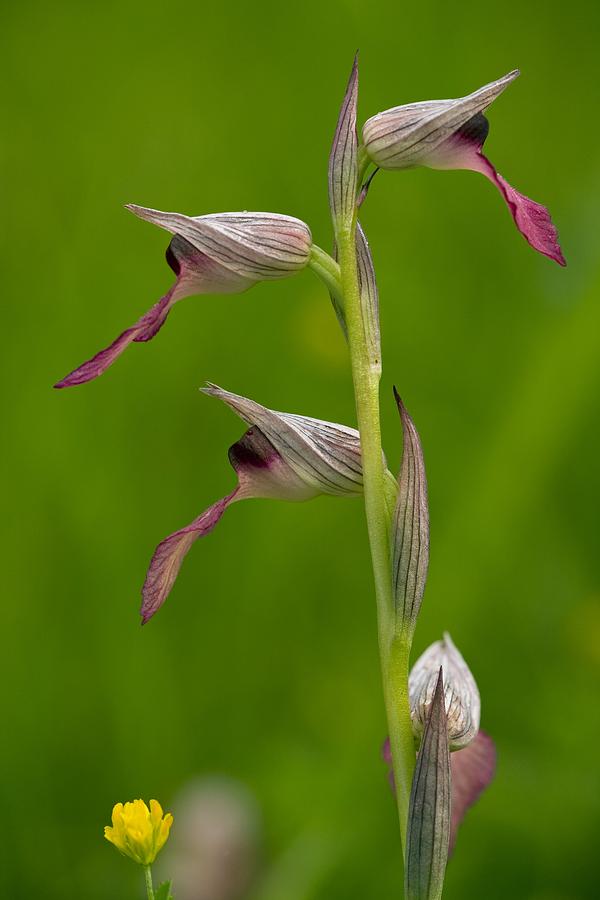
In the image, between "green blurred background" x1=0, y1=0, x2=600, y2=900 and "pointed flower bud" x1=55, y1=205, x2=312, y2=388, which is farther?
"green blurred background" x1=0, y1=0, x2=600, y2=900

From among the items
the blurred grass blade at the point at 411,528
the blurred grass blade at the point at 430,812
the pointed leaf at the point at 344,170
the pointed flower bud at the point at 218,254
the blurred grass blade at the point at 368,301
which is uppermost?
the pointed leaf at the point at 344,170

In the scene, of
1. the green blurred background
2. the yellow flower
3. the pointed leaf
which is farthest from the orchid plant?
the green blurred background

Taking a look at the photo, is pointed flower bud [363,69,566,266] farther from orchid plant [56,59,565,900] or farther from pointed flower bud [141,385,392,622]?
pointed flower bud [141,385,392,622]

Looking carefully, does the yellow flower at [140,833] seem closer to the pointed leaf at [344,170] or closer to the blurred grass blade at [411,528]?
the blurred grass blade at [411,528]

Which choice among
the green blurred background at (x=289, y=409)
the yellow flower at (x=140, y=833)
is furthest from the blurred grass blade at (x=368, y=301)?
the green blurred background at (x=289, y=409)

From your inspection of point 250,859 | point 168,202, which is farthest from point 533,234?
point 168,202

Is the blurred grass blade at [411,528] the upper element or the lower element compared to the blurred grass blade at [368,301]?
lower
